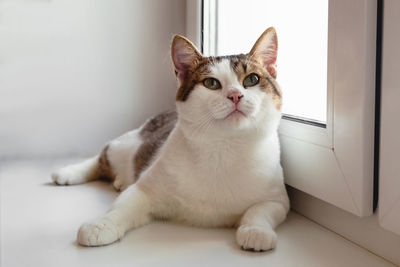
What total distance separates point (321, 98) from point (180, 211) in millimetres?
502

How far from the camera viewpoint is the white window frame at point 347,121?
844 millimetres

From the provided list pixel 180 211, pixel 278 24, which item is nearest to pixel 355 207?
pixel 180 211

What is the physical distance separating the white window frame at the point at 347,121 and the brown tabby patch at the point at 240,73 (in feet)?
0.48

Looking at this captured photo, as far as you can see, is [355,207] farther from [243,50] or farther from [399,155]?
[243,50]

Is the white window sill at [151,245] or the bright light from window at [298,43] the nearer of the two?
the white window sill at [151,245]

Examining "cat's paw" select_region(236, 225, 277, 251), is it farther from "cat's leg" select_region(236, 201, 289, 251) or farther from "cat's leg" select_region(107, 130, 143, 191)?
"cat's leg" select_region(107, 130, 143, 191)

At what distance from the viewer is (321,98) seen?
3.60 ft

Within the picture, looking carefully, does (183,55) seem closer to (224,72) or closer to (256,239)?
(224,72)

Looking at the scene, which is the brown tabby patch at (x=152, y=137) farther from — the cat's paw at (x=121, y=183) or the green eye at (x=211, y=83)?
the green eye at (x=211, y=83)

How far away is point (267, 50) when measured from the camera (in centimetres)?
111

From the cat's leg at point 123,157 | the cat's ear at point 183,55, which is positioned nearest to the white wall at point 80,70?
the cat's leg at point 123,157

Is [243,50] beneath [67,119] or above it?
above

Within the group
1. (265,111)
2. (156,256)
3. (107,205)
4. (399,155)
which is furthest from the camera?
(107,205)

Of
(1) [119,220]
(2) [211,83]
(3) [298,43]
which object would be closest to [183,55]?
(2) [211,83]
